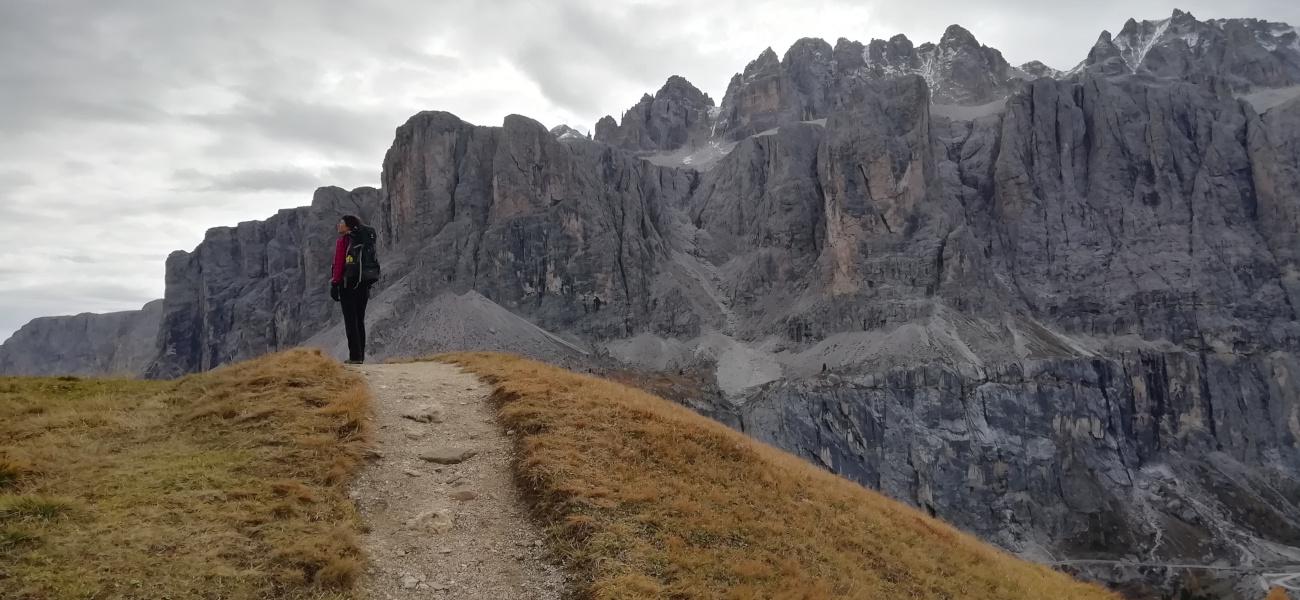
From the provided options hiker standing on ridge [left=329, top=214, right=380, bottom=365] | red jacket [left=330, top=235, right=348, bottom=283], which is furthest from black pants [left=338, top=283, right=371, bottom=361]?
red jacket [left=330, top=235, right=348, bottom=283]

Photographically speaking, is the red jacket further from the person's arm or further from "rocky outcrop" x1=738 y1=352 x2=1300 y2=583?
"rocky outcrop" x1=738 y1=352 x2=1300 y2=583

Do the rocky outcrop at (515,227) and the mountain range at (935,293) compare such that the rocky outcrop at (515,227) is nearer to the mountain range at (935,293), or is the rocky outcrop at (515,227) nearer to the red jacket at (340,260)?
the mountain range at (935,293)

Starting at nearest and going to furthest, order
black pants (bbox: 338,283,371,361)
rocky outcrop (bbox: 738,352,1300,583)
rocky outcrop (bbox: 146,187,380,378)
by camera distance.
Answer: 1. black pants (bbox: 338,283,371,361)
2. rocky outcrop (bbox: 738,352,1300,583)
3. rocky outcrop (bbox: 146,187,380,378)

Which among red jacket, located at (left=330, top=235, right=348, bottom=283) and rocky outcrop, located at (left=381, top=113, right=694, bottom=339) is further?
rocky outcrop, located at (left=381, top=113, right=694, bottom=339)

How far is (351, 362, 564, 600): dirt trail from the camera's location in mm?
8805

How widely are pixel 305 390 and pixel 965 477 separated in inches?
4542

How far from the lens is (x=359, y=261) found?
17516 mm

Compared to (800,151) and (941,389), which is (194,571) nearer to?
(941,389)

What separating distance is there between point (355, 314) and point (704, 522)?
11256mm

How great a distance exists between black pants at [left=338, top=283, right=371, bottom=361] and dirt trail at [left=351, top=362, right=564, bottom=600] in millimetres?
3494

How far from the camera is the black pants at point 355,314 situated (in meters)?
17.7

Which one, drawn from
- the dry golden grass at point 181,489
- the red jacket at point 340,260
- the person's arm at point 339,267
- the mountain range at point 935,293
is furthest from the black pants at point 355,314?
the mountain range at point 935,293

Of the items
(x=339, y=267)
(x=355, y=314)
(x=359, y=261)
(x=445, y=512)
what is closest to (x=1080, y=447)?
(x=355, y=314)

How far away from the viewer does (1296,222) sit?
14900 cm
